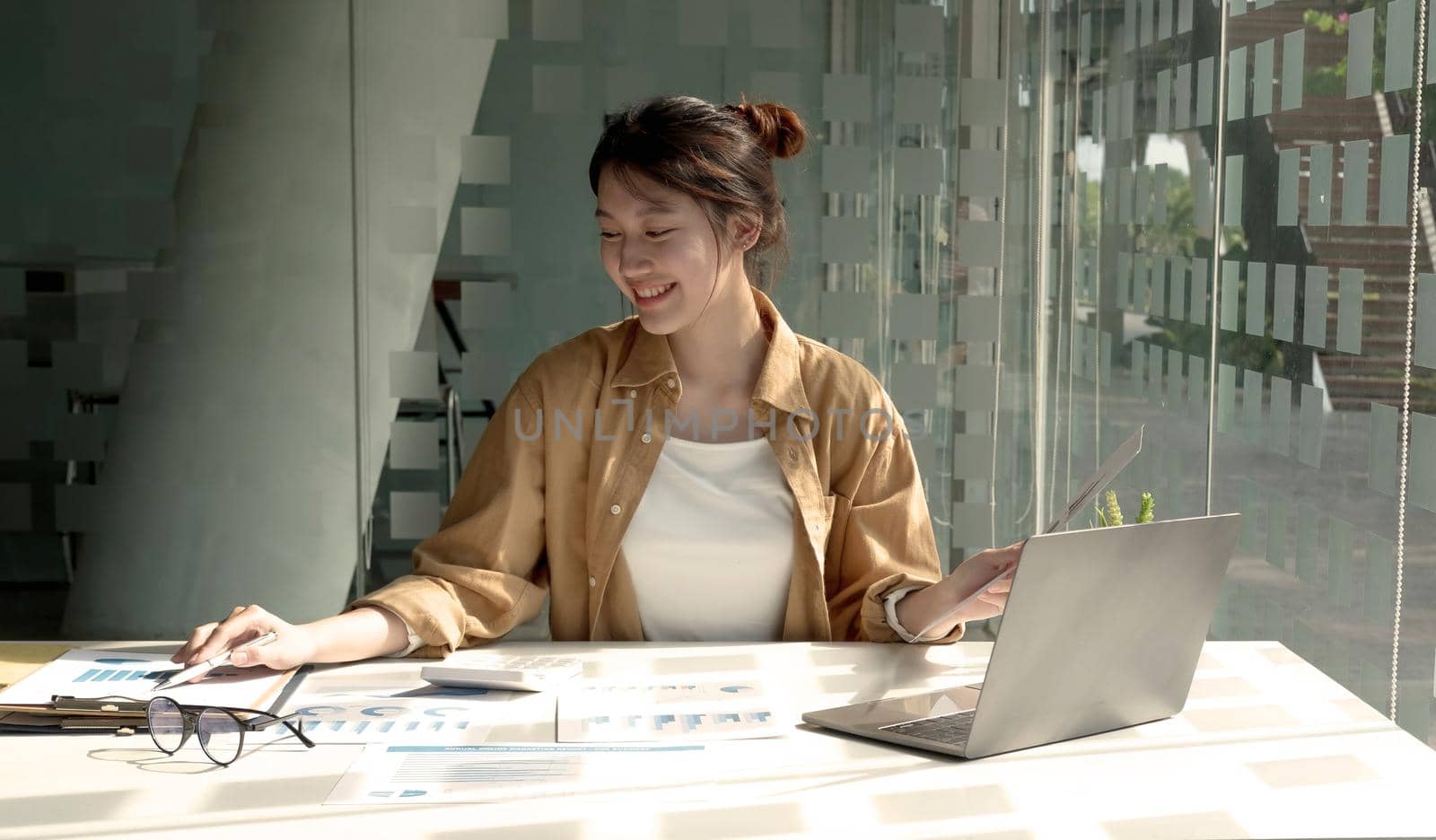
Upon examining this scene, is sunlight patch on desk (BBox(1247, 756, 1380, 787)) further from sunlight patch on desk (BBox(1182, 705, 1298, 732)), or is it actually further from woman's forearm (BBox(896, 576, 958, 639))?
woman's forearm (BBox(896, 576, 958, 639))

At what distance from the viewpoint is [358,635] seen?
69.1 inches

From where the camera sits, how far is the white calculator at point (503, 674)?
1.64 meters

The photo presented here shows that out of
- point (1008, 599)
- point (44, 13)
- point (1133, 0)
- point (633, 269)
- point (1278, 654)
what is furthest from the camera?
point (44, 13)

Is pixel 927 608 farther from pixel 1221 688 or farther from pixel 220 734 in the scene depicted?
pixel 220 734

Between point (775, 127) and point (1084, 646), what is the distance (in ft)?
3.56

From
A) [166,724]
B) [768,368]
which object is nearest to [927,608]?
[768,368]

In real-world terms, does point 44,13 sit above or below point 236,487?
above

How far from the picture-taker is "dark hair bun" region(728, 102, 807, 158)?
223 centimetres

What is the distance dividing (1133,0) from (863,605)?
1743 mm

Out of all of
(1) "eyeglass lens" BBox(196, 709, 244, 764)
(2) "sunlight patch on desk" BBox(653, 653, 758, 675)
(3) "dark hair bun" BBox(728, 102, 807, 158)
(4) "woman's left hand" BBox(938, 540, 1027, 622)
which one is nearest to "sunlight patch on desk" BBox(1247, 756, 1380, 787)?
(4) "woman's left hand" BBox(938, 540, 1027, 622)

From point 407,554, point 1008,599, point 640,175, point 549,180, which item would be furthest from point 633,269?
point 407,554

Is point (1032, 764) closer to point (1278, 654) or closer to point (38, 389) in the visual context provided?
point (1278, 654)

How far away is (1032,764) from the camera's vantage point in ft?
4.64

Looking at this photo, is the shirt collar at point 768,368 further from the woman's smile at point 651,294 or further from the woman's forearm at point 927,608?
the woman's forearm at point 927,608
